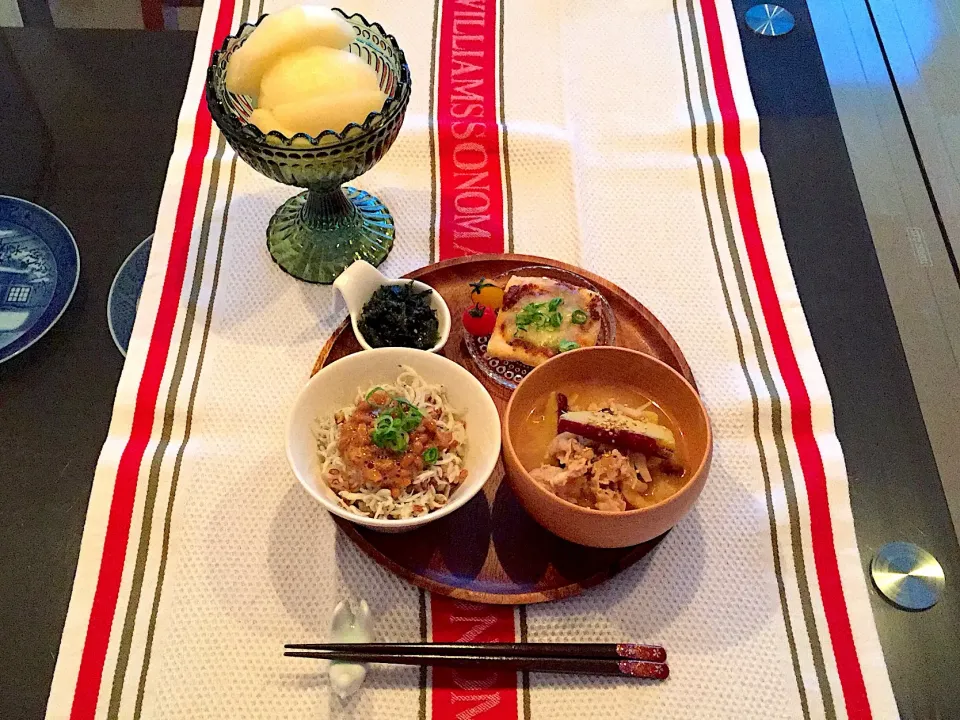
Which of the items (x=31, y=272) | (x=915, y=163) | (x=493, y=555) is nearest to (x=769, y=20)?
(x=915, y=163)

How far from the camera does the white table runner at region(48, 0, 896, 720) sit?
1.01 m

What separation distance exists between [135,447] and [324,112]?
Result: 63cm

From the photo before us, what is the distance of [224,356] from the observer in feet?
4.29

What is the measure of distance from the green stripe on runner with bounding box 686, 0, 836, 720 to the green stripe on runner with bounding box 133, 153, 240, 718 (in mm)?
912

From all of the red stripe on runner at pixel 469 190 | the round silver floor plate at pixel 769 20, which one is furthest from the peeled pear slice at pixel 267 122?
the round silver floor plate at pixel 769 20

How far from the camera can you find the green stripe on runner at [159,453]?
3.33ft

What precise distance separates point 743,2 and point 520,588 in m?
1.64

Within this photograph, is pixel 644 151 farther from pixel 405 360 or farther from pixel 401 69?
pixel 405 360

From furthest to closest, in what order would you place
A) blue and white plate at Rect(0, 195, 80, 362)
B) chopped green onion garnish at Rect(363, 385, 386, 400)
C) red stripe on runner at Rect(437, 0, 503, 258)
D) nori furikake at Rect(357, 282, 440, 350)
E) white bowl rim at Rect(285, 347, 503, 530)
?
1. red stripe on runner at Rect(437, 0, 503, 258)
2. blue and white plate at Rect(0, 195, 80, 362)
3. nori furikake at Rect(357, 282, 440, 350)
4. chopped green onion garnish at Rect(363, 385, 386, 400)
5. white bowl rim at Rect(285, 347, 503, 530)

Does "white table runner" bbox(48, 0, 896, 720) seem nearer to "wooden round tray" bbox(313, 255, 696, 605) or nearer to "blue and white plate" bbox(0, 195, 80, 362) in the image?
"wooden round tray" bbox(313, 255, 696, 605)

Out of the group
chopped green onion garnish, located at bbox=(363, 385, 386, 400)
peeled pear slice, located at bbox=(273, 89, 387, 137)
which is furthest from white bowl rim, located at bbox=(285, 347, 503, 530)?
peeled pear slice, located at bbox=(273, 89, 387, 137)

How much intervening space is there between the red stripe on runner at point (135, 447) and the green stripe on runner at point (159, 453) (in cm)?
2

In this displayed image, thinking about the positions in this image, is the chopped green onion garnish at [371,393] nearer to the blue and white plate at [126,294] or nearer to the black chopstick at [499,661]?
the black chopstick at [499,661]

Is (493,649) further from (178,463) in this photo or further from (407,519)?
(178,463)
